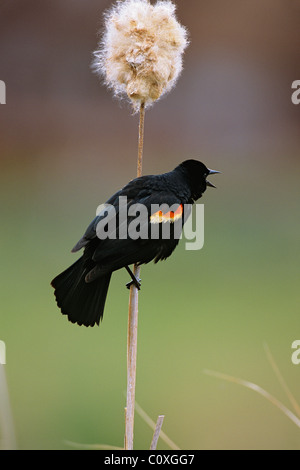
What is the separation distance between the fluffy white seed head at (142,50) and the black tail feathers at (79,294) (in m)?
0.42

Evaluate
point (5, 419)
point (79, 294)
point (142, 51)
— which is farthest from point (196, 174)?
point (5, 419)

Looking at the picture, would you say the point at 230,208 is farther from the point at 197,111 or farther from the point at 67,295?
the point at 67,295

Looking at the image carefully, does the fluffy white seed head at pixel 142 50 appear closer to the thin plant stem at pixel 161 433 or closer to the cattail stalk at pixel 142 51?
the cattail stalk at pixel 142 51

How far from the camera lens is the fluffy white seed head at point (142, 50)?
52.6 inches

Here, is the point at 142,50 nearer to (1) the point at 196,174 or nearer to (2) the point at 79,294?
(1) the point at 196,174

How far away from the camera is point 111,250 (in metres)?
1.21

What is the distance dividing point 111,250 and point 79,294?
145 mm

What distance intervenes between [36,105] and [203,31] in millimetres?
1567

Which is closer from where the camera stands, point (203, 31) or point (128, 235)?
point (128, 235)

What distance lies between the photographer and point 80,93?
474 centimetres

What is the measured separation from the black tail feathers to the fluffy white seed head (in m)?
0.42

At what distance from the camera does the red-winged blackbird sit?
4.00ft

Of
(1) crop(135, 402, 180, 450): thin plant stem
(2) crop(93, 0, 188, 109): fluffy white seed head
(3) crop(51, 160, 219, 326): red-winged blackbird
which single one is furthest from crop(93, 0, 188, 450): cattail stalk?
(1) crop(135, 402, 180, 450): thin plant stem

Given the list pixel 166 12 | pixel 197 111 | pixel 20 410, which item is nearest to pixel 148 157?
pixel 197 111
